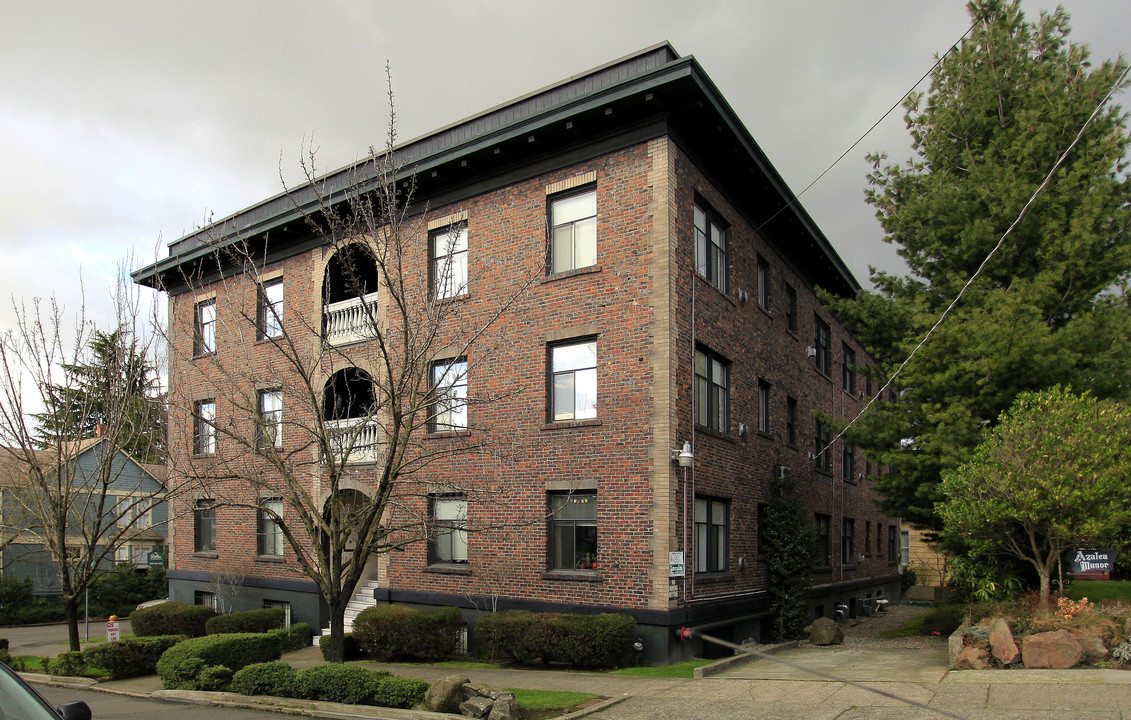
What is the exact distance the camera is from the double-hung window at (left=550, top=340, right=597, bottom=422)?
56.7ft

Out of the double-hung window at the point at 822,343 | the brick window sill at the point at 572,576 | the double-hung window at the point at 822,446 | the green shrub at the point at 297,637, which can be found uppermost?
the double-hung window at the point at 822,343

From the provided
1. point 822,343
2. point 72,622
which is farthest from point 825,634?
point 72,622

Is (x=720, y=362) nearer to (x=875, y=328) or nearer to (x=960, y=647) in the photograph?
(x=875, y=328)

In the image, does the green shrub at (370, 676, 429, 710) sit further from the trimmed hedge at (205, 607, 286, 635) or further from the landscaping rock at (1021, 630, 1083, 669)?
the trimmed hedge at (205, 607, 286, 635)

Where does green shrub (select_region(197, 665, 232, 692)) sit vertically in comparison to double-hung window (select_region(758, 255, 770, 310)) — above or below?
below

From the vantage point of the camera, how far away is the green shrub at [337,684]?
12.2 meters

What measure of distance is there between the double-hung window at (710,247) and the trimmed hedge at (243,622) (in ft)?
43.7

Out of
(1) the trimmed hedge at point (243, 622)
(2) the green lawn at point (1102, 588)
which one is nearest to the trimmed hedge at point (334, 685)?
(1) the trimmed hedge at point (243, 622)

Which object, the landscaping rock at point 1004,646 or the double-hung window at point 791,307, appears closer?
the landscaping rock at point 1004,646

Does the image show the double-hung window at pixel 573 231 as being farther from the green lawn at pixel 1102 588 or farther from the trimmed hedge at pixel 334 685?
the green lawn at pixel 1102 588

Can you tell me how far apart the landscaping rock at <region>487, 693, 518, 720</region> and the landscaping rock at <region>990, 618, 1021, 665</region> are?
749 centimetres

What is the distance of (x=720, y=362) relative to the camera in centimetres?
1936

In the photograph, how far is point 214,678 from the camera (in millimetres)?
14195

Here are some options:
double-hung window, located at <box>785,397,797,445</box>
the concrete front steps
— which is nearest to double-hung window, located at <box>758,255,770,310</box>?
double-hung window, located at <box>785,397,797,445</box>
